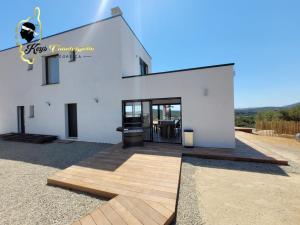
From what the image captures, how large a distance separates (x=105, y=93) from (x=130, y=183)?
5.11 meters

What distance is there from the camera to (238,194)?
8.79ft

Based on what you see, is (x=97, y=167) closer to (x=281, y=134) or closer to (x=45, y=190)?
(x=45, y=190)

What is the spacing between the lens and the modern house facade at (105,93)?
18.0 feet

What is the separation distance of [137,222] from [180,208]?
808 millimetres

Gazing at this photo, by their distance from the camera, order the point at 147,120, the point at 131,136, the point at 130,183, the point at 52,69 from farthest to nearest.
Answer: the point at 52,69 < the point at 147,120 < the point at 131,136 < the point at 130,183

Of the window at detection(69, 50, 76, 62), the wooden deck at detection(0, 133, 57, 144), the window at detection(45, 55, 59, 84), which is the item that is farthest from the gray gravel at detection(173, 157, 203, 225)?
the window at detection(45, 55, 59, 84)

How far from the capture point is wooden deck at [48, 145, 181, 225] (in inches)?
77.5

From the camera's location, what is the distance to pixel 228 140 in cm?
536

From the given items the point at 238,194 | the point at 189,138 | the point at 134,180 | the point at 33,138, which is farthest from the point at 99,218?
the point at 33,138

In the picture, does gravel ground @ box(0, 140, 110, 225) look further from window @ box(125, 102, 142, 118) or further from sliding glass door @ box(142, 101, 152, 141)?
sliding glass door @ box(142, 101, 152, 141)

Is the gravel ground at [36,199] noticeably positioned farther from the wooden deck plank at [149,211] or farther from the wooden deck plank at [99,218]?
the wooden deck plank at [149,211]

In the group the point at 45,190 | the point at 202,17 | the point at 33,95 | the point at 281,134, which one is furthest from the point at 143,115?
the point at 281,134

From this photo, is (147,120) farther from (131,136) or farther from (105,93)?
(105,93)

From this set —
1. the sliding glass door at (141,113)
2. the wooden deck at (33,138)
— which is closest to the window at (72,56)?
the sliding glass door at (141,113)
